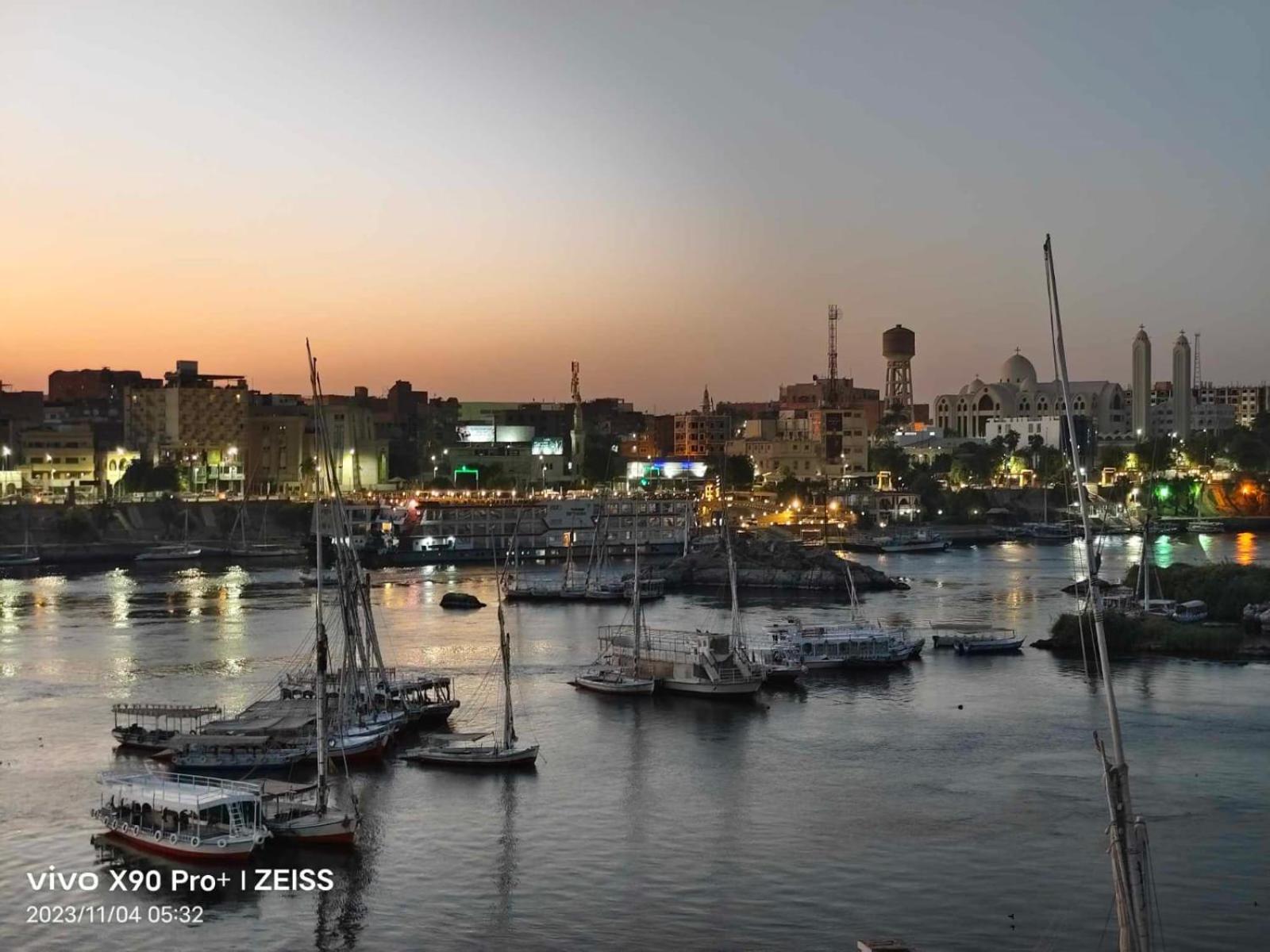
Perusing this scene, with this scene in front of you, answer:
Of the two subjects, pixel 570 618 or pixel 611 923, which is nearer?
pixel 611 923

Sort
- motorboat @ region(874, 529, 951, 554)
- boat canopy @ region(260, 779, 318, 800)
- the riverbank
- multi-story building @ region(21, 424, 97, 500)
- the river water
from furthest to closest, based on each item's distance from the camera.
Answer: multi-story building @ region(21, 424, 97, 500) < motorboat @ region(874, 529, 951, 554) < the riverbank < boat canopy @ region(260, 779, 318, 800) < the river water

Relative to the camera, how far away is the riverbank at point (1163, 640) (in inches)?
1201

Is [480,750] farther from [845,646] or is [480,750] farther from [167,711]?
[845,646]

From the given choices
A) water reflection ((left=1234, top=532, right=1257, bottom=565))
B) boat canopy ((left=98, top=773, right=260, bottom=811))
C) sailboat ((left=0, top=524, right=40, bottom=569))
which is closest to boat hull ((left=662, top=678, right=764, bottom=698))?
boat canopy ((left=98, top=773, right=260, bottom=811))

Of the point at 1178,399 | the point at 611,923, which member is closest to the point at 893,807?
the point at 611,923

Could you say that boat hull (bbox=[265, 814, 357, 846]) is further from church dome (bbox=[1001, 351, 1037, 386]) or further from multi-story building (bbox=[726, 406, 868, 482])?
church dome (bbox=[1001, 351, 1037, 386])

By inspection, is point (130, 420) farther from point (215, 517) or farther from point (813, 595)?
point (813, 595)

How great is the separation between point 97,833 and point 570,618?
23963 mm

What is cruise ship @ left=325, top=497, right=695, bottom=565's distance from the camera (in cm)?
6512

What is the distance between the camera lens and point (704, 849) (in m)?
16.9

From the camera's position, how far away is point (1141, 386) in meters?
105

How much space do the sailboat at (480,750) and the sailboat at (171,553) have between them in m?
42.2

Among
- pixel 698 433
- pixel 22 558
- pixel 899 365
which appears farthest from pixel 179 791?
pixel 899 365
